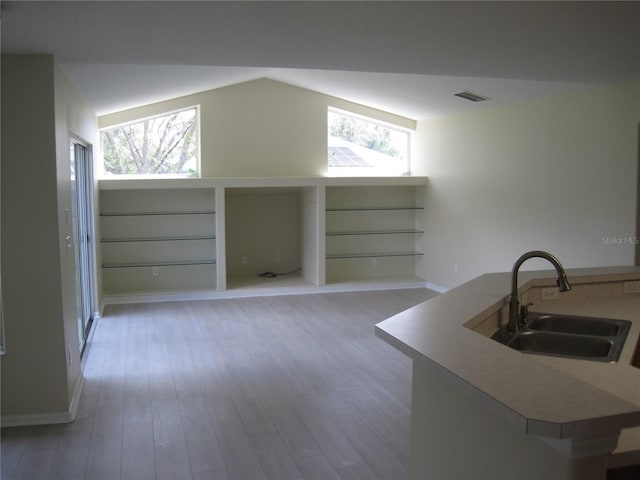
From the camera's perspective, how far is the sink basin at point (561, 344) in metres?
2.48

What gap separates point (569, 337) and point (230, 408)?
2.26 metres

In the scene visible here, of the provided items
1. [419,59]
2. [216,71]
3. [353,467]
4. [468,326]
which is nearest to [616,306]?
[468,326]

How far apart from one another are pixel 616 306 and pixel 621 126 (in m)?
2.36

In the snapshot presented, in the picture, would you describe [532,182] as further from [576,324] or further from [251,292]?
[251,292]

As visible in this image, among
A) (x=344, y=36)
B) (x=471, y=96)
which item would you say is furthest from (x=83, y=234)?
(x=471, y=96)

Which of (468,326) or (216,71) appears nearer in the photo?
(468,326)

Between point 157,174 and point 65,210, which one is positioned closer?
point 65,210

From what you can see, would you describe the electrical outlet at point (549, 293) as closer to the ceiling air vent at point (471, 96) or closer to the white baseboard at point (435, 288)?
the ceiling air vent at point (471, 96)

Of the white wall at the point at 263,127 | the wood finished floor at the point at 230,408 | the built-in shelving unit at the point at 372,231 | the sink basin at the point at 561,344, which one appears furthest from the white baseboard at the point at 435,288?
the sink basin at the point at 561,344

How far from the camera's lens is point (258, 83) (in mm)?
7957

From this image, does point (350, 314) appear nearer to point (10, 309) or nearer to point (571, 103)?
point (571, 103)

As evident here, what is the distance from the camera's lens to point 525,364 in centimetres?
166

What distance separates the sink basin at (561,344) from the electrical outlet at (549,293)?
2.36 feet

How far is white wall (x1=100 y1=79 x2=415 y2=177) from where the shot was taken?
7.80m
